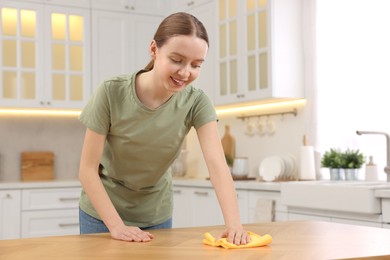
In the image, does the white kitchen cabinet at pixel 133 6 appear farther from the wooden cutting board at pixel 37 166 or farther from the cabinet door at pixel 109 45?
the wooden cutting board at pixel 37 166

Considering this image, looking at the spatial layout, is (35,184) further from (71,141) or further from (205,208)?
(205,208)

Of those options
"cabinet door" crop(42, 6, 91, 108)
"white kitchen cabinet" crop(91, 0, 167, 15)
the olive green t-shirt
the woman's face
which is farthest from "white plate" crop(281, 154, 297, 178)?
the woman's face

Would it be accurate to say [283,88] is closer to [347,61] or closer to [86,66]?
[347,61]

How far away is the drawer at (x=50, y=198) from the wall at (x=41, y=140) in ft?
2.01

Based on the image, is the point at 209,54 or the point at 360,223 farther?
the point at 209,54

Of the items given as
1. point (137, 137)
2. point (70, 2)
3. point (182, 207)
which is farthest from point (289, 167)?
point (137, 137)

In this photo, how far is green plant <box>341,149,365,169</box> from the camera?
371 cm

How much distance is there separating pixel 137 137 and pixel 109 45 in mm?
3432

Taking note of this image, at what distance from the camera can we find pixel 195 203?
4559mm

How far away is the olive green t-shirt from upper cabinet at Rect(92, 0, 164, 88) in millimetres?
3134


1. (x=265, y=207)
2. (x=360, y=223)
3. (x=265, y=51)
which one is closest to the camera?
(x=360, y=223)

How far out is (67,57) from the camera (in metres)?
5.07

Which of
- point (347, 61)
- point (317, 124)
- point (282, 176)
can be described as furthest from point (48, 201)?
point (347, 61)

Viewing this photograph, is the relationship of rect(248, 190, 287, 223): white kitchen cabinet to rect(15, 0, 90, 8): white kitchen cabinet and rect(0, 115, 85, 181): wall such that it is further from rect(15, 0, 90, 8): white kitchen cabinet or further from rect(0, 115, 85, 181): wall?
rect(15, 0, 90, 8): white kitchen cabinet
